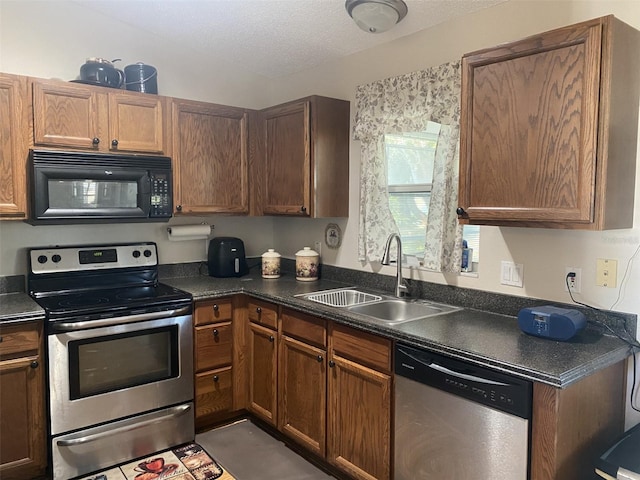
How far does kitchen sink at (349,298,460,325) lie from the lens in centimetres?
249

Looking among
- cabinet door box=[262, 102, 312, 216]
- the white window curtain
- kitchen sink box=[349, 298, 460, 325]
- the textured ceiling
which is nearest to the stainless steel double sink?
kitchen sink box=[349, 298, 460, 325]

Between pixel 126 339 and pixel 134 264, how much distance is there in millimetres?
698

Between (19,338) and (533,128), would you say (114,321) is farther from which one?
(533,128)

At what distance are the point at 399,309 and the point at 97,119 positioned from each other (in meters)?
2.02

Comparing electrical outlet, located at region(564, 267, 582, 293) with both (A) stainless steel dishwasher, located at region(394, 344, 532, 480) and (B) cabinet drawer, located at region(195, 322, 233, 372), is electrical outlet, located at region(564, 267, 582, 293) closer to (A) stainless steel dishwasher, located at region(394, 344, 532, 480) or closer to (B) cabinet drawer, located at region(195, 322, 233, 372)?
(A) stainless steel dishwasher, located at region(394, 344, 532, 480)

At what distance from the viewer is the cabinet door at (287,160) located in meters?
3.01

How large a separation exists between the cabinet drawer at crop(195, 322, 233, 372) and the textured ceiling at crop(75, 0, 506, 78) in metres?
1.84

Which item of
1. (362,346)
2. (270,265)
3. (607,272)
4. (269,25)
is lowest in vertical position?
(362,346)

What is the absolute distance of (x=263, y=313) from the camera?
2867 millimetres

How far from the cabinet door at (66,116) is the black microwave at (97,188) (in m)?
0.09

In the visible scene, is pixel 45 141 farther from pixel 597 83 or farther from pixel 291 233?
pixel 597 83

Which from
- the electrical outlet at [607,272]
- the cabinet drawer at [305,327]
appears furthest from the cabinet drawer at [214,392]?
the electrical outlet at [607,272]

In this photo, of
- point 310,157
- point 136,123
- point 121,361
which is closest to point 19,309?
point 121,361

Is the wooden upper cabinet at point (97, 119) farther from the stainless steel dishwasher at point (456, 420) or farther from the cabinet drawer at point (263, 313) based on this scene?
the stainless steel dishwasher at point (456, 420)
